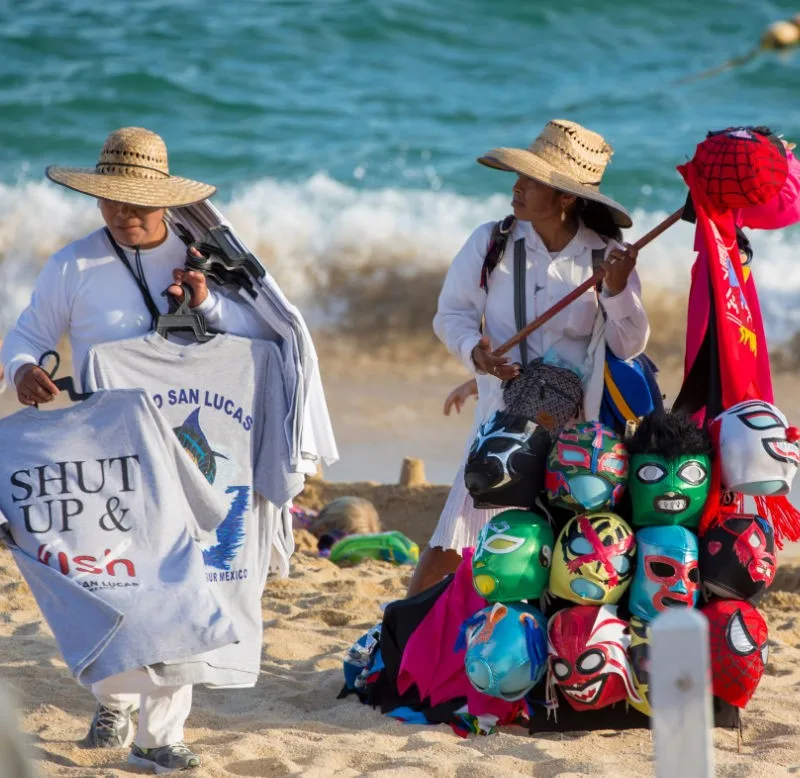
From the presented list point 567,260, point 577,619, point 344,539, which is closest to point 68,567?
point 577,619

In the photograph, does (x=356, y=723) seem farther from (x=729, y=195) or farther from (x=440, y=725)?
(x=729, y=195)

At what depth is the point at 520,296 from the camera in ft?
15.6

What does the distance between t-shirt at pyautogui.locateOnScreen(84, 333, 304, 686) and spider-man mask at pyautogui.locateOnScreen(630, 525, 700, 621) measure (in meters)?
1.11

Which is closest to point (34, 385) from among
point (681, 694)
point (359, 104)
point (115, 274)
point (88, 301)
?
point (88, 301)

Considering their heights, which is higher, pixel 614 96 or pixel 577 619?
pixel 614 96

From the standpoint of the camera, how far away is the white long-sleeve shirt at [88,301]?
431 centimetres

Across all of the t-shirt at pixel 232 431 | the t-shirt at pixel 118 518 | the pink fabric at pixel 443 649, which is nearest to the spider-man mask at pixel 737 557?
the pink fabric at pixel 443 649

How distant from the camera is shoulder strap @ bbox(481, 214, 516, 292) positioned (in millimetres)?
4812

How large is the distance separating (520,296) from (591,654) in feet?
4.16

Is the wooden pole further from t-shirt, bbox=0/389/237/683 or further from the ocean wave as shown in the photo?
the ocean wave

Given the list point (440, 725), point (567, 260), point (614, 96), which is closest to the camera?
point (440, 725)

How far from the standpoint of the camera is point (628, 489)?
169 inches

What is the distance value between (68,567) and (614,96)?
483 inches

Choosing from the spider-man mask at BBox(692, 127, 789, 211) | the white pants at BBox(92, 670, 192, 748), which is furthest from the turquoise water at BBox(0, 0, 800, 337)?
the white pants at BBox(92, 670, 192, 748)
